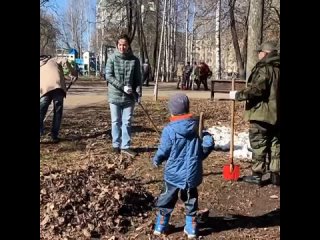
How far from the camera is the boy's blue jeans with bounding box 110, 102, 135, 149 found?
742 cm

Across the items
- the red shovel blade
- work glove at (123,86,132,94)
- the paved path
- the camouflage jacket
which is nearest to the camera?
the camouflage jacket

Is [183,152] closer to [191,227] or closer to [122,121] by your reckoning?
[191,227]

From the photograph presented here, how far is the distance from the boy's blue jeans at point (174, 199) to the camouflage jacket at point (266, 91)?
1.84 metres

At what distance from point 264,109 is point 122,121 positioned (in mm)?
2459

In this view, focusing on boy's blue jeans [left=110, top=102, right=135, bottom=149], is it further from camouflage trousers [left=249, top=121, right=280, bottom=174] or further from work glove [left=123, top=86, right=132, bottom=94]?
camouflage trousers [left=249, top=121, right=280, bottom=174]

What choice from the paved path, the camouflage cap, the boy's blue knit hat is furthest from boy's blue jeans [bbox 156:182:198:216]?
the paved path

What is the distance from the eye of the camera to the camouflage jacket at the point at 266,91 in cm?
575

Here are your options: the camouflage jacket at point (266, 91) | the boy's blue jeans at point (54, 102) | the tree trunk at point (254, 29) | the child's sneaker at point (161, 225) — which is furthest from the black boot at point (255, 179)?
the tree trunk at point (254, 29)

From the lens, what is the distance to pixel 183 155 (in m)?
4.29

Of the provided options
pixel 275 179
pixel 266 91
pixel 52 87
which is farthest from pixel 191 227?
pixel 52 87

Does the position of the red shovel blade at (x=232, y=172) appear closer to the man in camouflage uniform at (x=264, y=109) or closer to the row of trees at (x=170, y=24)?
the man in camouflage uniform at (x=264, y=109)

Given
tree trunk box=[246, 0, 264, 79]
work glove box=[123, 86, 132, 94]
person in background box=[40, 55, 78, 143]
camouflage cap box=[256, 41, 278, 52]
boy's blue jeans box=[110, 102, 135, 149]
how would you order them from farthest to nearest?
1. tree trunk box=[246, 0, 264, 79]
2. person in background box=[40, 55, 78, 143]
3. boy's blue jeans box=[110, 102, 135, 149]
4. work glove box=[123, 86, 132, 94]
5. camouflage cap box=[256, 41, 278, 52]

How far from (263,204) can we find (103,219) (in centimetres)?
186
